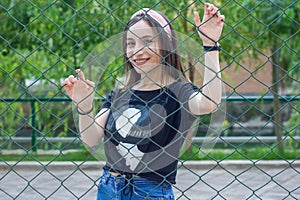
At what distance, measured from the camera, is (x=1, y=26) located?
6.98 meters

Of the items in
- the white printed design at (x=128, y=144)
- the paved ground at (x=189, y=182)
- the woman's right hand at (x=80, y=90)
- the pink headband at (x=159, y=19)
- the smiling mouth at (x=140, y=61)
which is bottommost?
the white printed design at (x=128, y=144)

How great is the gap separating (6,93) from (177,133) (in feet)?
18.1

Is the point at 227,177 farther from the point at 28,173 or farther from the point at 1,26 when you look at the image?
the point at 1,26

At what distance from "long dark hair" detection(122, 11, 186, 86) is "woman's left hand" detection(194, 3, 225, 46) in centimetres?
18

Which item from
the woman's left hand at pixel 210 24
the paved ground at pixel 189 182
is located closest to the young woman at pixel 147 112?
the woman's left hand at pixel 210 24

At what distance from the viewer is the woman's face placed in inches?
87.6

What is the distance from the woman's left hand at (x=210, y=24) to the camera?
2.06 m

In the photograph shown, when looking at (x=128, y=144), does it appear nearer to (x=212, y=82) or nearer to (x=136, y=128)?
(x=136, y=128)

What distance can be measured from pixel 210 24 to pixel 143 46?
Result: 29 cm

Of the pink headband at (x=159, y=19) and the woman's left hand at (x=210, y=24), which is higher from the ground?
the pink headband at (x=159, y=19)

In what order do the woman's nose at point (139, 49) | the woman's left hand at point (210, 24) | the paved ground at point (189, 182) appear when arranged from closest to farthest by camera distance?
the woman's left hand at point (210, 24), the woman's nose at point (139, 49), the paved ground at point (189, 182)

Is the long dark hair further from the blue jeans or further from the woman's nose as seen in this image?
the blue jeans

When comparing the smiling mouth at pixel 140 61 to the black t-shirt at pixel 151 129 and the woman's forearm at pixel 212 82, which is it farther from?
the woman's forearm at pixel 212 82

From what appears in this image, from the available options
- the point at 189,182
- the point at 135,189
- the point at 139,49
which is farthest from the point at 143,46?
the point at 189,182
